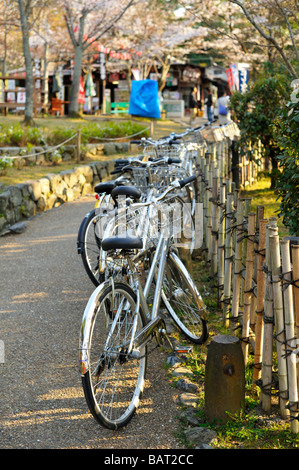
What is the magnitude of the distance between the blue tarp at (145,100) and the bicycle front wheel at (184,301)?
1332 centimetres

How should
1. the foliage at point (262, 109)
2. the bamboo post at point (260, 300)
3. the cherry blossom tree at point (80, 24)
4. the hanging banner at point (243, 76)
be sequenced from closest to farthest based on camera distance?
1. the bamboo post at point (260, 300)
2. the foliage at point (262, 109)
3. the hanging banner at point (243, 76)
4. the cherry blossom tree at point (80, 24)

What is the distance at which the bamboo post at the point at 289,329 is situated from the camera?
2986 millimetres

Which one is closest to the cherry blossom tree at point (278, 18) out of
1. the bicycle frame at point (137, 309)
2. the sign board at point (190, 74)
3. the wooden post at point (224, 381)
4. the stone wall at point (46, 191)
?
the bicycle frame at point (137, 309)

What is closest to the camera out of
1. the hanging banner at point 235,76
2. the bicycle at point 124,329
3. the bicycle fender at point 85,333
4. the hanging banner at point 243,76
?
the bicycle fender at point 85,333

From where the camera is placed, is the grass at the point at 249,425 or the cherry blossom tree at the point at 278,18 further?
the cherry blossom tree at the point at 278,18

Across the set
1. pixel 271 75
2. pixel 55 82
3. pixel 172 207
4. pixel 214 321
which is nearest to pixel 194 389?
pixel 214 321

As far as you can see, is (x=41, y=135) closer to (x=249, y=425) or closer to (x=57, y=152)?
(x=57, y=152)

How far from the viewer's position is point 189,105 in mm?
36531

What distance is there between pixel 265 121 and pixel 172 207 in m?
5.92

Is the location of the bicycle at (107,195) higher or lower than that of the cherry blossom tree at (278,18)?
lower

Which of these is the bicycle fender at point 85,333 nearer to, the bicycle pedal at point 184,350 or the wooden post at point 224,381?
the wooden post at point 224,381

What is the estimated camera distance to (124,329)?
3.28m

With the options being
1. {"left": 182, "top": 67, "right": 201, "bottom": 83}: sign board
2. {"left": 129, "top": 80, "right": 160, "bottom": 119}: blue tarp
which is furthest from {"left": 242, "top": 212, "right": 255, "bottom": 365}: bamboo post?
{"left": 182, "top": 67, "right": 201, "bottom": 83}: sign board

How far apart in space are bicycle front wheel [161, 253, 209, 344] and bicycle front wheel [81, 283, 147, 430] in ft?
2.39
